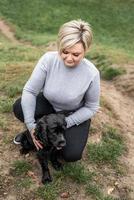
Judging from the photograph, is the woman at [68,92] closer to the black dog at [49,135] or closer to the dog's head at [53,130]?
the black dog at [49,135]

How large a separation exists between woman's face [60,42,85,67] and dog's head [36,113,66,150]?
26.7 inches

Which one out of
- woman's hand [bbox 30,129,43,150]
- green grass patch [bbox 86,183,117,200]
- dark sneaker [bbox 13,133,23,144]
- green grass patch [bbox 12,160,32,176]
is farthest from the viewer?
dark sneaker [bbox 13,133,23,144]

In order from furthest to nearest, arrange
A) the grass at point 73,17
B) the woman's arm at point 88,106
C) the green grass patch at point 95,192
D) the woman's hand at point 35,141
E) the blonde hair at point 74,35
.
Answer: the grass at point 73,17 → the green grass patch at point 95,192 → the woman's arm at point 88,106 → the woman's hand at point 35,141 → the blonde hair at point 74,35

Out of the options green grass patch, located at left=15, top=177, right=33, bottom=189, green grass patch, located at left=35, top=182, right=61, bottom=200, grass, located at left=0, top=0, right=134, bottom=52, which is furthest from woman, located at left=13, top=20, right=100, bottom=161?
grass, located at left=0, top=0, right=134, bottom=52


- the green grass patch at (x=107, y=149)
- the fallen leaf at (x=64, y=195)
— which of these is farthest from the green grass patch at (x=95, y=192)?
the green grass patch at (x=107, y=149)

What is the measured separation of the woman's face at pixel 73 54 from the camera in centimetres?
511

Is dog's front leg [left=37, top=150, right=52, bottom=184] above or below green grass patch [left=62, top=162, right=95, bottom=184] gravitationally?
above

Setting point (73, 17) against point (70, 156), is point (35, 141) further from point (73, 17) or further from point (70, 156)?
point (73, 17)

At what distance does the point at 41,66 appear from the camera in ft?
18.2

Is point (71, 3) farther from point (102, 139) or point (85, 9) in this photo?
point (102, 139)

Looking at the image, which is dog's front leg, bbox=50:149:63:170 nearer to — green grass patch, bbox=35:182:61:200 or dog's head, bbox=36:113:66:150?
green grass patch, bbox=35:182:61:200

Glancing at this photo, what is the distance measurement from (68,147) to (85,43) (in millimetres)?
1409

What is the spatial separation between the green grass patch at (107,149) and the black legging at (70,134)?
76 centimetres

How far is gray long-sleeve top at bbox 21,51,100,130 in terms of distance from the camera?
219 inches
